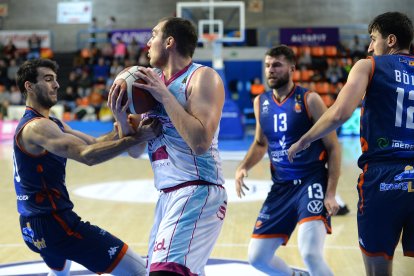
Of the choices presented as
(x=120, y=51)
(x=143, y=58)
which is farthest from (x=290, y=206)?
(x=120, y=51)

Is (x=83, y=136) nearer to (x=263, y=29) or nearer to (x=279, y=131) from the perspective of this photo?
(x=279, y=131)

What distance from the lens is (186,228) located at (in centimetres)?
296

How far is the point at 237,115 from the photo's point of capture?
55.6ft

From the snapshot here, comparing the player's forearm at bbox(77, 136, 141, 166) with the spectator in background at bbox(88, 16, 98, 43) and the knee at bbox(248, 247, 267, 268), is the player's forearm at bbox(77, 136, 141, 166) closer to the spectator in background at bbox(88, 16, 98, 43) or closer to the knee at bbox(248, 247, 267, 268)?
the knee at bbox(248, 247, 267, 268)

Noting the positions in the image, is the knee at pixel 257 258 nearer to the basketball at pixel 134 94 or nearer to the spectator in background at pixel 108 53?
the basketball at pixel 134 94

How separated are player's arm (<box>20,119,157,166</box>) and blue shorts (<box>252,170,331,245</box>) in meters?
1.46

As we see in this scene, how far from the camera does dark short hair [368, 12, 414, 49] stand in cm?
324

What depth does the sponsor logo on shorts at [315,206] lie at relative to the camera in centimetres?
414

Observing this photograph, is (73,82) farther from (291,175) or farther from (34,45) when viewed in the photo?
(291,175)

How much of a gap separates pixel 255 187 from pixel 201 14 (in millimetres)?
13332

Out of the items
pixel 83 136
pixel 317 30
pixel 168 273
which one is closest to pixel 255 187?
pixel 83 136

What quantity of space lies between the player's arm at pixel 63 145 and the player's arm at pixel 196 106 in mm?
460

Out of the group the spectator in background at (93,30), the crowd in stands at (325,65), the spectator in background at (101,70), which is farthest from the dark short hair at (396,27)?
the spectator in background at (93,30)

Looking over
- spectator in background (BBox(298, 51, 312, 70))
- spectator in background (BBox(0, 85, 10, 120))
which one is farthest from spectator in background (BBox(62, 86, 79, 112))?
spectator in background (BBox(298, 51, 312, 70))
